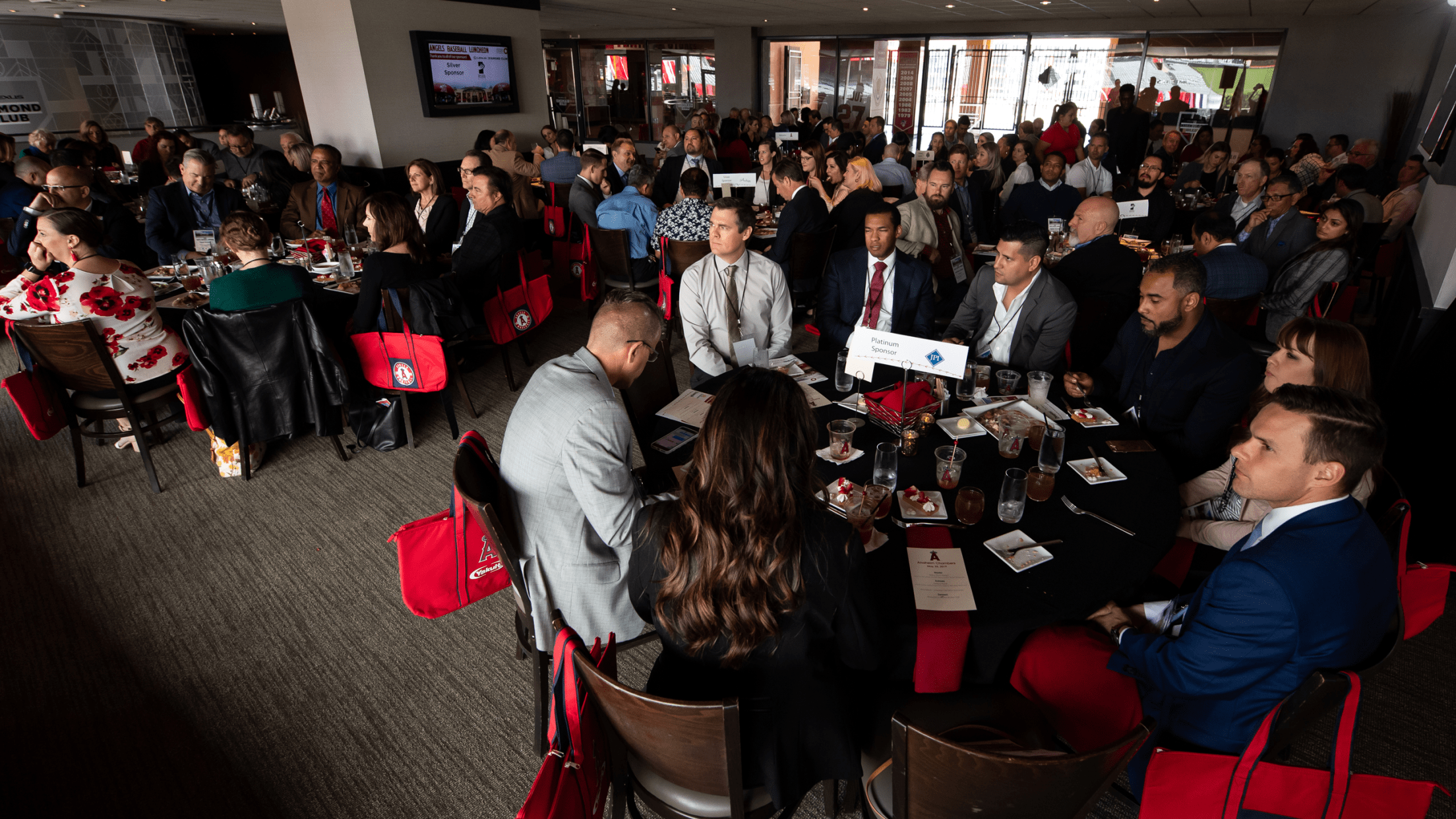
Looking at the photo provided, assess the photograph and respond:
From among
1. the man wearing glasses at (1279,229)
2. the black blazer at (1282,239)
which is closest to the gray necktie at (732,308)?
the black blazer at (1282,239)

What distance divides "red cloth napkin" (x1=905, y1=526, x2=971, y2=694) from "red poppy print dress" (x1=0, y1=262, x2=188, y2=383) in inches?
157

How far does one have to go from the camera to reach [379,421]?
4.08 m

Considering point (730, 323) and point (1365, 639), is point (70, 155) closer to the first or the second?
point (730, 323)

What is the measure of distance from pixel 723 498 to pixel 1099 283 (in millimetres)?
3644

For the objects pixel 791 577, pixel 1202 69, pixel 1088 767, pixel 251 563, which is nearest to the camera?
pixel 1088 767

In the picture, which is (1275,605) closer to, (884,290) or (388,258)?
(884,290)

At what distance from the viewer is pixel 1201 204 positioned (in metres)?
7.06

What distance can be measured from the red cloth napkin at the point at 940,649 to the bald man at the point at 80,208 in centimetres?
537

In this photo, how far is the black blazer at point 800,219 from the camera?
515cm

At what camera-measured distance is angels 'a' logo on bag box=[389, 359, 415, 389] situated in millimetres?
3764

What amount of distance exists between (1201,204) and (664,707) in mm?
8132

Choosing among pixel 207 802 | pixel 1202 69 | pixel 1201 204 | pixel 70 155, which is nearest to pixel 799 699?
pixel 207 802

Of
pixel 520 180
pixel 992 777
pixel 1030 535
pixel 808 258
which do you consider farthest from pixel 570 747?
pixel 520 180

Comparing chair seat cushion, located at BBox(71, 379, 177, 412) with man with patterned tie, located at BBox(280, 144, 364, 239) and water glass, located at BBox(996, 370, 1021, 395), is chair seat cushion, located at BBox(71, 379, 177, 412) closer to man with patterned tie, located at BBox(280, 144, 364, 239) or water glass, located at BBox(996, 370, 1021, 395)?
man with patterned tie, located at BBox(280, 144, 364, 239)
